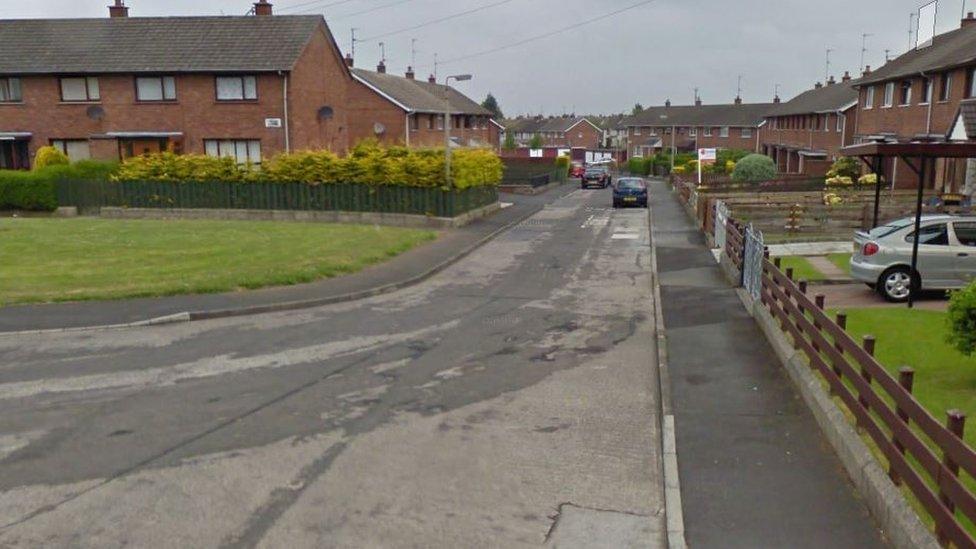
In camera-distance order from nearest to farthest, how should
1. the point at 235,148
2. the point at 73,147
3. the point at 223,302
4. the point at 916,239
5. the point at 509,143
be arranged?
the point at 916,239 → the point at 223,302 → the point at 235,148 → the point at 73,147 → the point at 509,143

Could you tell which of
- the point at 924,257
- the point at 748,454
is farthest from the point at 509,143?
the point at 748,454

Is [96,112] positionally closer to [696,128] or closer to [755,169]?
[755,169]

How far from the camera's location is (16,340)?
12305mm

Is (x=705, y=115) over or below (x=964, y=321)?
over

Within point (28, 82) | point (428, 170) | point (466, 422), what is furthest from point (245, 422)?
point (28, 82)

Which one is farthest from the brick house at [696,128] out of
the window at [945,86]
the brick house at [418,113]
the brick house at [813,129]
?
the window at [945,86]

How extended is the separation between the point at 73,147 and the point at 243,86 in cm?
869

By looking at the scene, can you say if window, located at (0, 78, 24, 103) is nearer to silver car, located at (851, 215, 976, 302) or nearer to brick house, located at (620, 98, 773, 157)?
silver car, located at (851, 215, 976, 302)

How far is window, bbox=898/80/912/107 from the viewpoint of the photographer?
34.8 metres

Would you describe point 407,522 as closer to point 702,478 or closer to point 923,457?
point 702,478

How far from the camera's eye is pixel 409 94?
2074 inches

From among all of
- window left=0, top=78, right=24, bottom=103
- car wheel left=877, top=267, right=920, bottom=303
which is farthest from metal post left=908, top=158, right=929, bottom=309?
window left=0, top=78, right=24, bottom=103

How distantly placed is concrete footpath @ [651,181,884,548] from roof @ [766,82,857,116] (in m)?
39.9

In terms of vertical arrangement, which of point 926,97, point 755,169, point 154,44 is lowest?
point 755,169
